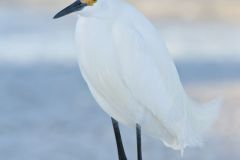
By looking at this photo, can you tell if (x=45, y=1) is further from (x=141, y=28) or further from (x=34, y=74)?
(x=141, y=28)

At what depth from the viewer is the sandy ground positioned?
141 inches

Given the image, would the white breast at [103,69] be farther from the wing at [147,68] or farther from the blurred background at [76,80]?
the blurred background at [76,80]

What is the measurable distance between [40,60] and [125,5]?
8.65ft

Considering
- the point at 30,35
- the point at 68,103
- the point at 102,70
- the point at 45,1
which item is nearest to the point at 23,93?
the point at 68,103

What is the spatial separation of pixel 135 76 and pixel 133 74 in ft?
0.03

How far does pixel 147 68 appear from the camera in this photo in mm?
2297

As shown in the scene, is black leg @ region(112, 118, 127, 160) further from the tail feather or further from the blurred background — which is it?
the blurred background

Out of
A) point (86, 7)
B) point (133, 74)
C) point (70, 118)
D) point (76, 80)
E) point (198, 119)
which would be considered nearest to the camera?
point (86, 7)

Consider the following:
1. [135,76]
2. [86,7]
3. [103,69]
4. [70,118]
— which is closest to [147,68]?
[135,76]

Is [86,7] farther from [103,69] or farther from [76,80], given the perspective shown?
[76,80]

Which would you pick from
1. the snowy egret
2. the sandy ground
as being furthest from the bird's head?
the sandy ground

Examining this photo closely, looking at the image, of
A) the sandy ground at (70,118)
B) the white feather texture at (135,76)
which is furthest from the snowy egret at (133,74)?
the sandy ground at (70,118)

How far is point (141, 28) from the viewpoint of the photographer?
2238 mm

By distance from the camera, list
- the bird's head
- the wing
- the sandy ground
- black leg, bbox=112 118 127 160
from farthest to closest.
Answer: the sandy ground → black leg, bbox=112 118 127 160 → the wing → the bird's head
